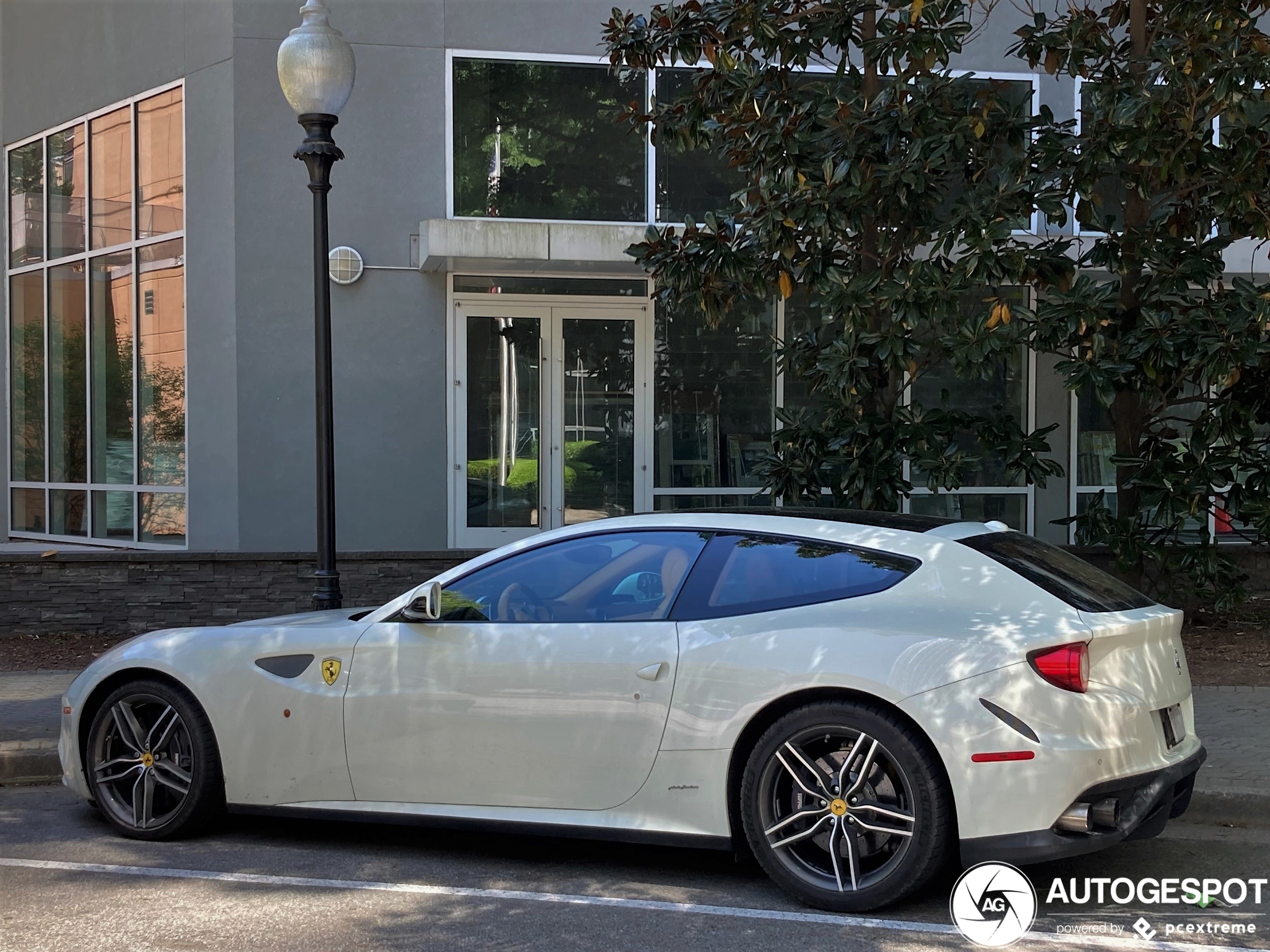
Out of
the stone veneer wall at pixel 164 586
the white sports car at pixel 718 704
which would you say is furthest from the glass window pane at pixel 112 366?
the white sports car at pixel 718 704

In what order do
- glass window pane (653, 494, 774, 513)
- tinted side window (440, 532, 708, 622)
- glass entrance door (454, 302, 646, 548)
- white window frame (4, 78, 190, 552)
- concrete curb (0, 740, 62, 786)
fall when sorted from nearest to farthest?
tinted side window (440, 532, 708, 622) < concrete curb (0, 740, 62, 786) < glass entrance door (454, 302, 646, 548) < white window frame (4, 78, 190, 552) < glass window pane (653, 494, 774, 513)

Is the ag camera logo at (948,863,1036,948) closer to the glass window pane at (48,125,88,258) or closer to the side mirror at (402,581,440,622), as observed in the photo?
the side mirror at (402,581,440,622)

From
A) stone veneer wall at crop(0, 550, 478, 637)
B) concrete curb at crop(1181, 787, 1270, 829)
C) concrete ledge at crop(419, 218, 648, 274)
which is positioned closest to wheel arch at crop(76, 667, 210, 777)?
concrete curb at crop(1181, 787, 1270, 829)

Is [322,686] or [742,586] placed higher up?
[742,586]

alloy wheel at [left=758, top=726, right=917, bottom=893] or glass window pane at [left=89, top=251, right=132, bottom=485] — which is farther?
glass window pane at [left=89, top=251, right=132, bottom=485]

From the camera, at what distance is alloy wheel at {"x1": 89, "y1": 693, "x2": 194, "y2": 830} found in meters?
5.54

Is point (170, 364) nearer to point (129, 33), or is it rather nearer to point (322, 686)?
point (129, 33)

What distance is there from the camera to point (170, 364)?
12.4m

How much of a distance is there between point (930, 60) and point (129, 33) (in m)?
8.49

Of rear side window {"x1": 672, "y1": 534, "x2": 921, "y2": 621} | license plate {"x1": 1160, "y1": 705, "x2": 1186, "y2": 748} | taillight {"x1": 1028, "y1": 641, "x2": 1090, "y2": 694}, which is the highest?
rear side window {"x1": 672, "y1": 534, "x2": 921, "y2": 621}

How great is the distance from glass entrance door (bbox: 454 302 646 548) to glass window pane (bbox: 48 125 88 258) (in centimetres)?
490

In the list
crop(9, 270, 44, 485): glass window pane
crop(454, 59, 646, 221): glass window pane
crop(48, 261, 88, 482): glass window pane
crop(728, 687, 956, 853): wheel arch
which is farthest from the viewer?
crop(9, 270, 44, 485): glass window pane

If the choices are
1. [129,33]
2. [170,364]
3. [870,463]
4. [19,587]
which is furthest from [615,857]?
[129,33]

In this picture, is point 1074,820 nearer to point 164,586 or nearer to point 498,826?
point 498,826
